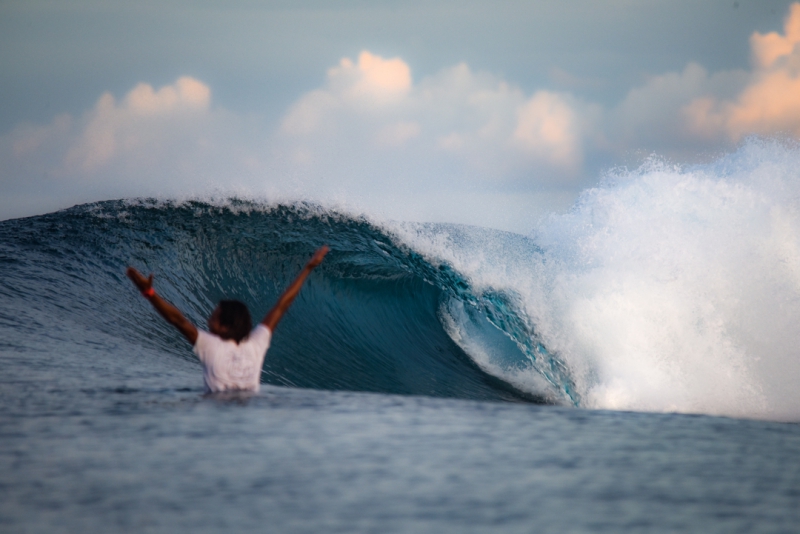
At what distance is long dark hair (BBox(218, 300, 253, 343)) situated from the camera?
3.39 m

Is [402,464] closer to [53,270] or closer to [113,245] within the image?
[53,270]

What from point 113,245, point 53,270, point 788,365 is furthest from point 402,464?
point 113,245

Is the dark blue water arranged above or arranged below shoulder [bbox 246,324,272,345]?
below

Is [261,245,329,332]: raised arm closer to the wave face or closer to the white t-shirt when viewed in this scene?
the white t-shirt

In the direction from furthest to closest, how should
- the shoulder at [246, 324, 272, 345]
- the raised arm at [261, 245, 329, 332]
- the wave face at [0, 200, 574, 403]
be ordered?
the wave face at [0, 200, 574, 403], the raised arm at [261, 245, 329, 332], the shoulder at [246, 324, 272, 345]

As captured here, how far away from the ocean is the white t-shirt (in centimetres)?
14

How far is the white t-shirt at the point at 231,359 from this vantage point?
341 cm

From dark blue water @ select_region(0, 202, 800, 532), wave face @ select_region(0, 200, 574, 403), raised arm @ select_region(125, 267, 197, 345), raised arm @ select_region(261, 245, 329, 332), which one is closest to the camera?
dark blue water @ select_region(0, 202, 800, 532)

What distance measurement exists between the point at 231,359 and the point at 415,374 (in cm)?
420

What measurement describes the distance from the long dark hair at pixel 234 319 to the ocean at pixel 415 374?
324 millimetres

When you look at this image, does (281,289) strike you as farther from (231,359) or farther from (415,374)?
(231,359)

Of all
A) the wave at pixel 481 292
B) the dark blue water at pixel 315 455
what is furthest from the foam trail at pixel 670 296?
the dark blue water at pixel 315 455

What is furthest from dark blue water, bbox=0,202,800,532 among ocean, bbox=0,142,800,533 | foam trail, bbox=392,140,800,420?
foam trail, bbox=392,140,800,420

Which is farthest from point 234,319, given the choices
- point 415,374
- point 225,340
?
point 415,374
